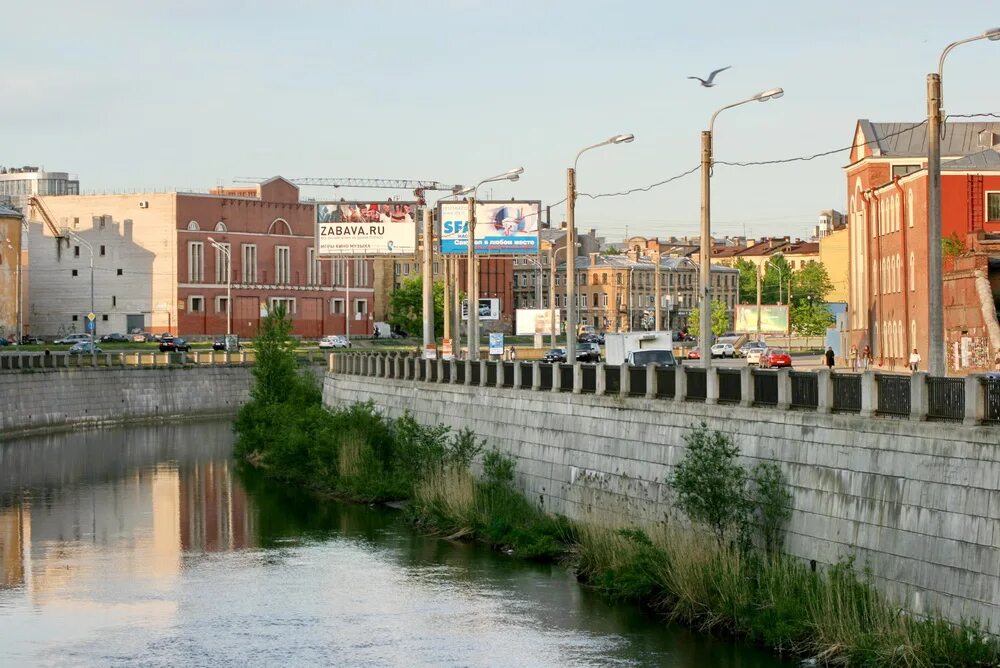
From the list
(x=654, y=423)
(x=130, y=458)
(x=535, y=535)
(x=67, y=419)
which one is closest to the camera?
(x=654, y=423)

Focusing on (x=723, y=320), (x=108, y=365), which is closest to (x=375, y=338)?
(x=723, y=320)

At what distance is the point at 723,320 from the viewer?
173 metres

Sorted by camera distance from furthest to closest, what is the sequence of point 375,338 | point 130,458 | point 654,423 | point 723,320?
1. point 723,320
2. point 375,338
3. point 130,458
4. point 654,423

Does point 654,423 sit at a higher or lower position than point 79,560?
higher

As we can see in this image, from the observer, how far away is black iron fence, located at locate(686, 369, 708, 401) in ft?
107

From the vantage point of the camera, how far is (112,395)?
9350 cm

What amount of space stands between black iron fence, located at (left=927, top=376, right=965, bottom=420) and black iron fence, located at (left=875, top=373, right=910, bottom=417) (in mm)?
761

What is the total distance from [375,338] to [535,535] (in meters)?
112

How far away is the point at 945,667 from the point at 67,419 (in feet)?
236

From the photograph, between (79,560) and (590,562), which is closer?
(590,562)

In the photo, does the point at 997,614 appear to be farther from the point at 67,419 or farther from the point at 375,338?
the point at 375,338

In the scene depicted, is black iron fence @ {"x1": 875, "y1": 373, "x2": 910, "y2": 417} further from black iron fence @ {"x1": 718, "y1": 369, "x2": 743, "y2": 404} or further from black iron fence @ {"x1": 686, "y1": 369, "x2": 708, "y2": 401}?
black iron fence @ {"x1": 686, "y1": 369, "x2": 708, "y2": 401}

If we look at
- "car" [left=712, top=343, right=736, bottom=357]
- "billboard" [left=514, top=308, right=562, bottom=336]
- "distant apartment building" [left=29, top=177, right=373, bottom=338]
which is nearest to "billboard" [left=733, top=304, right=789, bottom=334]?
"car" [left=712, top=343, right=736, bottom=357]

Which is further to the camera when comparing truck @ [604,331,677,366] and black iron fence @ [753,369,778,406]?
truck @ [604,331,677,366]
